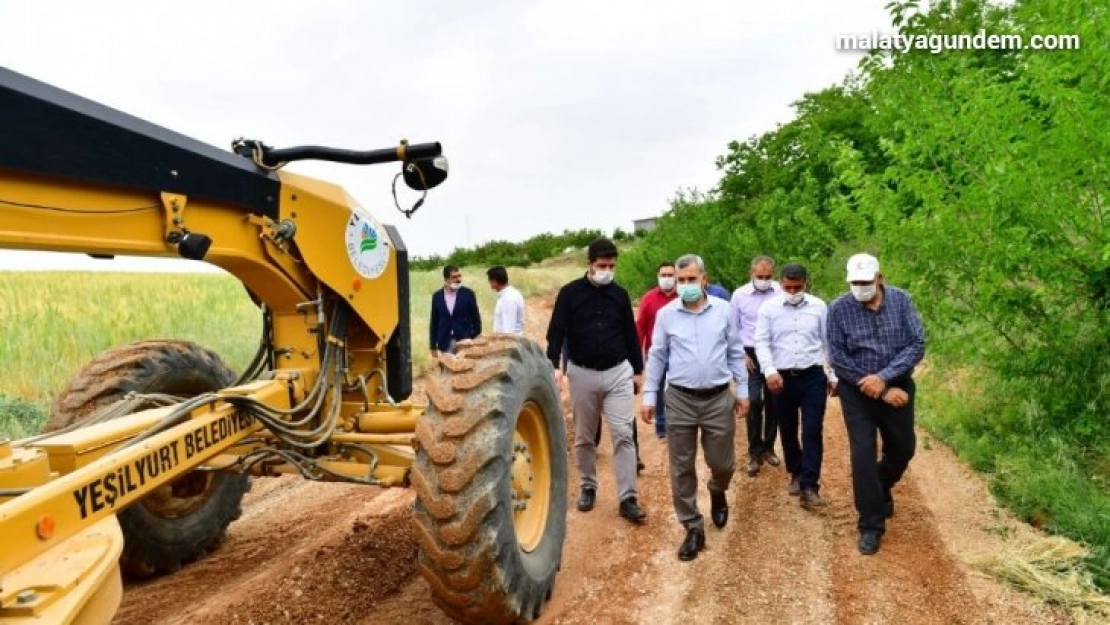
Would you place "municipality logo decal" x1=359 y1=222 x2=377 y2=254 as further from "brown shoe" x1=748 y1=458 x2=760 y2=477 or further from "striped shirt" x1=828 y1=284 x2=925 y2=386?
"brown shoe" x1=748 y1=458 x2=760 y2=477

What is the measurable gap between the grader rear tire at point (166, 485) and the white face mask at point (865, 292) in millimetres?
3868

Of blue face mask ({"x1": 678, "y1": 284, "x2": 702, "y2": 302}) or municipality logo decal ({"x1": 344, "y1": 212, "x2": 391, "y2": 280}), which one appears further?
blue face mask ({"x1": 678, "y1": 284, "x2": 702, "y2": 302})

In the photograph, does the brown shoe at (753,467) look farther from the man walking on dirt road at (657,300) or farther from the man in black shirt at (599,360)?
the man in black shirt at (599,360)

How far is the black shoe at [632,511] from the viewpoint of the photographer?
5422mm

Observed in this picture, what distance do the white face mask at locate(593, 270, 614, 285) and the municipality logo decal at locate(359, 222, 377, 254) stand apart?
192 cm

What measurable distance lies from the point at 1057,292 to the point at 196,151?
6.15 meters

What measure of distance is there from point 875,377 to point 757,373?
81.3 inches

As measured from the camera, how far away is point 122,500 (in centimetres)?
263

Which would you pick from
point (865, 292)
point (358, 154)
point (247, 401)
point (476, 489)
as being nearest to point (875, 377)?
point (865, 292)

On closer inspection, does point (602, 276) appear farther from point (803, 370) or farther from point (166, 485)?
point (166, 485)

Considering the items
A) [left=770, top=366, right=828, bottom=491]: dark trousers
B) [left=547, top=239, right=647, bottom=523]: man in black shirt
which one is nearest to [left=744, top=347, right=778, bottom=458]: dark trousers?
[left=770, top=366, right=828, bottom=491]: dark trousers

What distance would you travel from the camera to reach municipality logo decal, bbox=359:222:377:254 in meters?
4.11

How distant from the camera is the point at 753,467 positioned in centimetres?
657

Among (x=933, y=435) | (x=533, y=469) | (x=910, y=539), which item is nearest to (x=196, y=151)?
(x=533, y=469)
